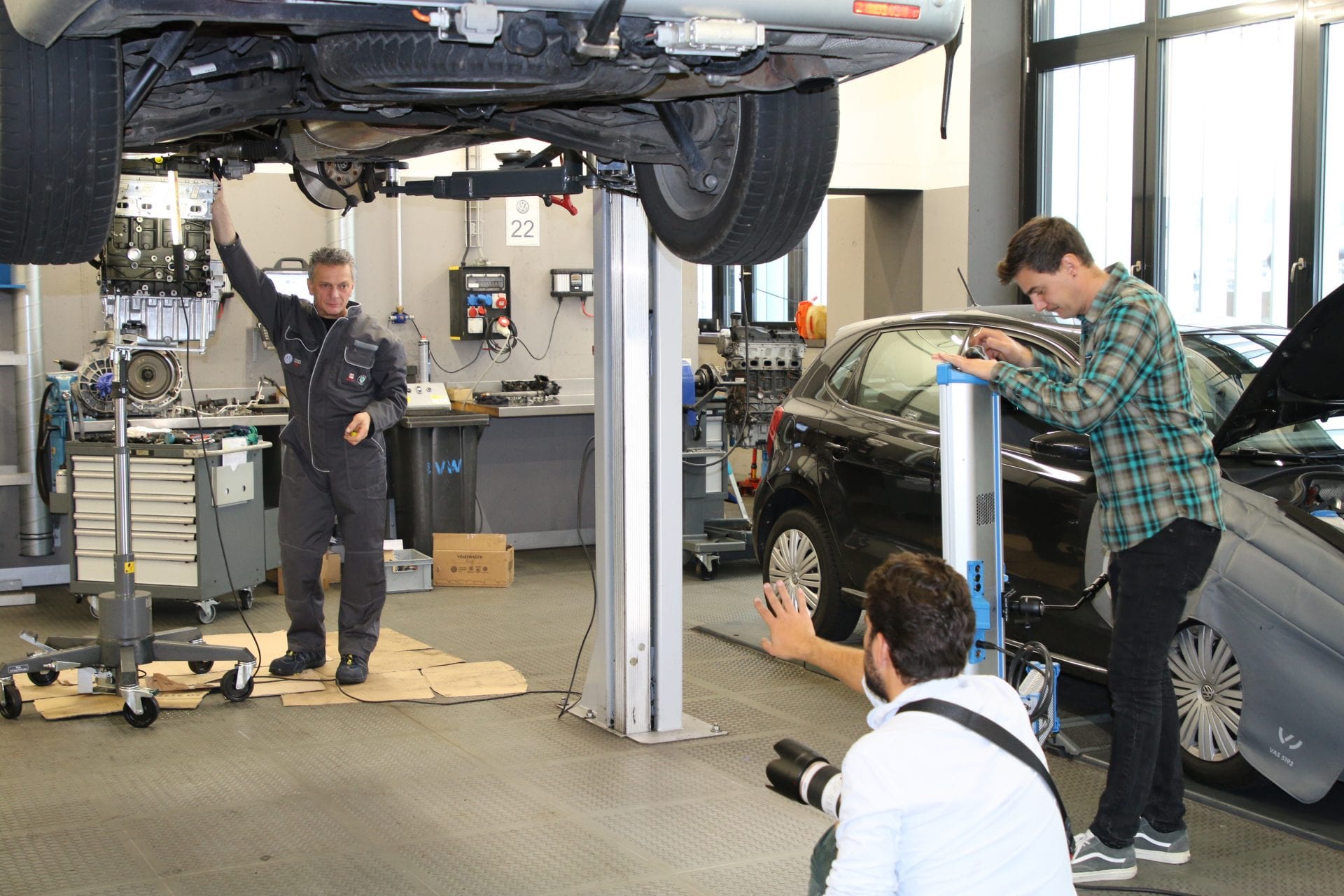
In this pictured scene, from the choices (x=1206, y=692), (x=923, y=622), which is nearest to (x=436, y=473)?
(x=1206, y=692)

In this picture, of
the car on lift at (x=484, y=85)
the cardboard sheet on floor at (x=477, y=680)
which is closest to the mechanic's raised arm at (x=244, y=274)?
the car on lift at (x=484, y=85)

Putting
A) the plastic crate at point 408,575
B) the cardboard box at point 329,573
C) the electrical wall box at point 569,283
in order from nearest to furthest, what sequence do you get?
the plastic crate at point 408,575, the cardboard box at point 329,573, the electrical wall box at point 569,283

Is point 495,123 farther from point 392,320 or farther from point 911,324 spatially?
point 392,320

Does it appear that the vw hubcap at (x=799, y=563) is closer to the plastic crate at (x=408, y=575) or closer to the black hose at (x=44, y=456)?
the plastic crate at (x=408, y=575)

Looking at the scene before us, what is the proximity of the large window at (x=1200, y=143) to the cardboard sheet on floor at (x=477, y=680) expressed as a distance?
16.0 feet

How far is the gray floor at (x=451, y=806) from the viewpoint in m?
3.61

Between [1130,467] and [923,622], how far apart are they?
168 centimetres

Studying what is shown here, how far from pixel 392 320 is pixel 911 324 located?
4230mm

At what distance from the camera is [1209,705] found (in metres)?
4.11

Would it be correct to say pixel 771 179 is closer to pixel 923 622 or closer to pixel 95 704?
pixel 923 622

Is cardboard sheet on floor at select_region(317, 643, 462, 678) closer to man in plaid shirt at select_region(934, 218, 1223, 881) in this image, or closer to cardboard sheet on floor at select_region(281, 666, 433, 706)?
cardboard sheet on floor at select_region(281, 666, 433, 706)

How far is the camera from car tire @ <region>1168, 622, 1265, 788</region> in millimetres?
4035

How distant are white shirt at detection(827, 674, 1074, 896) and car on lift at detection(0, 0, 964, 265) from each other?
1313 mm

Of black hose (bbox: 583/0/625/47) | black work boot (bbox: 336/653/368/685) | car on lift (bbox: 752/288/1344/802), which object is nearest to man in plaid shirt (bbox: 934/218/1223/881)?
car on lift (bbox: 752/288/1344/802)
